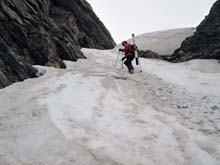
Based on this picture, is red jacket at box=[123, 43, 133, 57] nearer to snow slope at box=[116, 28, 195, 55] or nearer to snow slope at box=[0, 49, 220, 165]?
snow slope at box=[0, 49, 220, 165]

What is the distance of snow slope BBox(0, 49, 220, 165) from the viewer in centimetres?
863

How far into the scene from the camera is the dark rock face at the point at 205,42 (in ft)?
87.1

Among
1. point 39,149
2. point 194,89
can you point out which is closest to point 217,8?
point 194,89

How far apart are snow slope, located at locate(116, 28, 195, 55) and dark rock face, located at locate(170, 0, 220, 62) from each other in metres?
4.64

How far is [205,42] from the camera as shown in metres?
29.4

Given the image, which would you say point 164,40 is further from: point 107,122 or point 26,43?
point 107,122

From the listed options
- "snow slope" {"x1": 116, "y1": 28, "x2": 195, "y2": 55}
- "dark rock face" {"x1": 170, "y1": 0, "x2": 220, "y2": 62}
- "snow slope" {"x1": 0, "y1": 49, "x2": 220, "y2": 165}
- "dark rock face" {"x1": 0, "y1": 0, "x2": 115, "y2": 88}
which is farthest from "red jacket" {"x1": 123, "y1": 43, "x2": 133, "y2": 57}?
"snow slope" {"x1": 116, "y1": 28, "x2": 195, "y2": 55}

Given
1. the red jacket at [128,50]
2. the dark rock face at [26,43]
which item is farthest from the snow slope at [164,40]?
the dark rock face at [26,43]

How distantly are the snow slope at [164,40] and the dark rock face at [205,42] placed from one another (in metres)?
4.64

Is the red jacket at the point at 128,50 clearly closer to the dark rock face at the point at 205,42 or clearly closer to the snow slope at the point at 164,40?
the dark rock face at the point at 205,42

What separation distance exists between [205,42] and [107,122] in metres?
20.9

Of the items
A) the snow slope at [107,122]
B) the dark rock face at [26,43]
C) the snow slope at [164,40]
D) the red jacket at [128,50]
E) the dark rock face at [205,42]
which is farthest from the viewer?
the snow slope at [164,40]

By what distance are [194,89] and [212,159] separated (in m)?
7.63

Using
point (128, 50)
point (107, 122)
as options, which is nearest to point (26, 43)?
point (128, 50)
